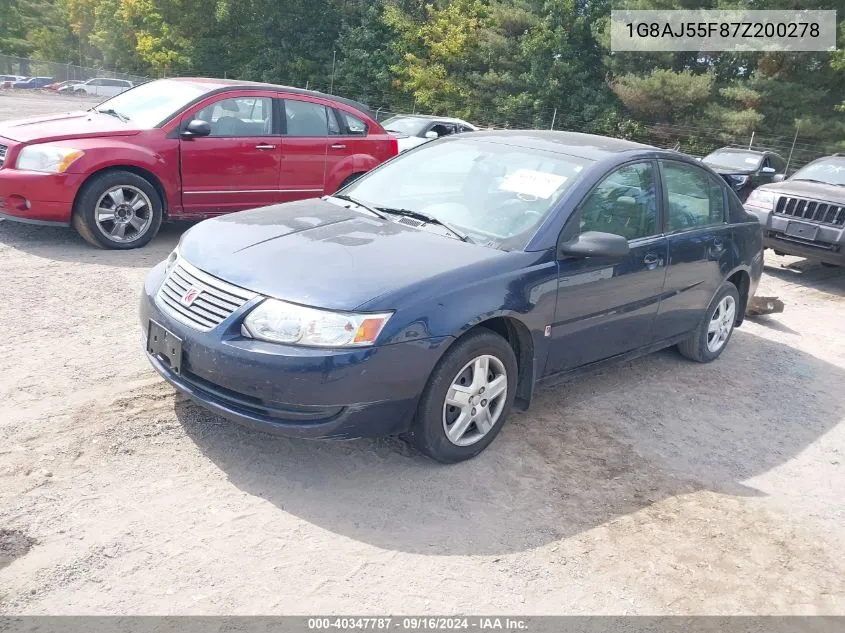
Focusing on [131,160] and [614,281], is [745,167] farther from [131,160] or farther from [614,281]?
[131,160]

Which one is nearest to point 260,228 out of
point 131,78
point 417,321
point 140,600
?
point 417,321

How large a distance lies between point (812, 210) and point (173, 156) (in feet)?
24.6

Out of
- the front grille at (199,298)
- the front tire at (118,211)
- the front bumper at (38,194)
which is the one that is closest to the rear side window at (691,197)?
the front grille at (199,298)

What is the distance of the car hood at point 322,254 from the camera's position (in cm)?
373

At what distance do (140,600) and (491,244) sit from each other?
247cm

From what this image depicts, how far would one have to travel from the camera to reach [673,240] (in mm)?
5316

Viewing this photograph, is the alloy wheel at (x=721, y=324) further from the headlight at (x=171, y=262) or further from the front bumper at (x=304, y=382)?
the headlight at (x=171, y=262)

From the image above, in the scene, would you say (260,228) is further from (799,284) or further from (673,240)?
(799,284)

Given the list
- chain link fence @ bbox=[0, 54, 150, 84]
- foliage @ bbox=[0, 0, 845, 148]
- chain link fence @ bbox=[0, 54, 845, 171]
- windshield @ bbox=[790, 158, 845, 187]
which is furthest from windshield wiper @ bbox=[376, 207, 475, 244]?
chain link fence @ bbox=[0, 54, 150, 84]

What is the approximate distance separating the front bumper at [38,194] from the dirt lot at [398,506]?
5.93 ft

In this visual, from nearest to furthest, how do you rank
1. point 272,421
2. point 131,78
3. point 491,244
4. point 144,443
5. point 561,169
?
point 272,421 < point 144,443 < point 491,244 < point 561,169 < point 131,78

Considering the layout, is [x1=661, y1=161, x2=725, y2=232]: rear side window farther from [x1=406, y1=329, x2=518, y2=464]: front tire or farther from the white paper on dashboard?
[x1=406, y1=329, x2=518, y2=464]: front tire

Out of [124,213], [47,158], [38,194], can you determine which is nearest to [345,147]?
[124,213]

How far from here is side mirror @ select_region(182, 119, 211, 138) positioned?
7.59 meters
